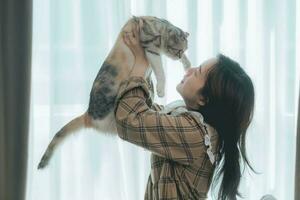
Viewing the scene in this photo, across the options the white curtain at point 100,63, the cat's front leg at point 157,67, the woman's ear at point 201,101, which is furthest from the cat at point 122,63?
the white curtain at point 100,63

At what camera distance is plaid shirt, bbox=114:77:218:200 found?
100cm

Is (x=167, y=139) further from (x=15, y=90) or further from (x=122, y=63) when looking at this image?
(x=15, y=90)

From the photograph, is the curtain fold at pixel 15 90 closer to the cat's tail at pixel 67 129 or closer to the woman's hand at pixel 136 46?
the cat's tail at pixel 67 129

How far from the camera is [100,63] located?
1917 mm

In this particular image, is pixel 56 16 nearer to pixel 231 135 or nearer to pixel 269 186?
pixel 231 135

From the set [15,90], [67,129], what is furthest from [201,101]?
[15,90]

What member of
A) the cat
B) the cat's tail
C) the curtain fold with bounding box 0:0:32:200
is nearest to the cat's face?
the cat

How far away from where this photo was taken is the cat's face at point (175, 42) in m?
1.08

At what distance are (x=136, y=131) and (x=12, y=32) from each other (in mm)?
1071

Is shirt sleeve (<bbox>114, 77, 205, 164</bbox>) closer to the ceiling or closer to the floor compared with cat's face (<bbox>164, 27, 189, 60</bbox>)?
closer to the floor

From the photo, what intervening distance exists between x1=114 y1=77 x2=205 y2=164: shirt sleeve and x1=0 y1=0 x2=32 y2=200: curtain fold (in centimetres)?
94

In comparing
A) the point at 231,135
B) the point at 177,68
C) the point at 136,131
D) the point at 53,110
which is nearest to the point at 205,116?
the point at 231,135

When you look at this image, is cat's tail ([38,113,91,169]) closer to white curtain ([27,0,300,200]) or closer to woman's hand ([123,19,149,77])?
woman's hand ([123,19,149,77])

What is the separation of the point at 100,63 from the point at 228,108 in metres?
0.96
